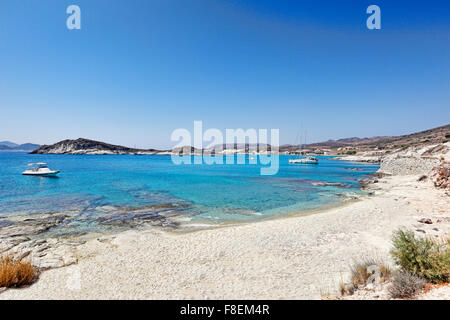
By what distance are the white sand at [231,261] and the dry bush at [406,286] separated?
1.51 m

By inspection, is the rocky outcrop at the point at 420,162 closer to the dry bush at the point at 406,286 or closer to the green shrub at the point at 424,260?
the green shrub at the point at 424,260

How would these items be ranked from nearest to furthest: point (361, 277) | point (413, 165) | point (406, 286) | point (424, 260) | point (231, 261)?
1. point (406, 286)
2. point (424, 260)
3. point (361, 277)
4. point (231, 261)
5. point (413, 165)

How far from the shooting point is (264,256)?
814 cm

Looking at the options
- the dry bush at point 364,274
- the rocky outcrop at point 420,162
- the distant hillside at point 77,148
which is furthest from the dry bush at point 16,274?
Answer: the distant hillside at point 77,148

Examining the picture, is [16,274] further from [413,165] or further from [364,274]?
[413,165]

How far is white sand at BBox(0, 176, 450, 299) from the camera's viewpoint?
226 inches

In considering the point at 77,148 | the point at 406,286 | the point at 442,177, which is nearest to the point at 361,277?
the point at 406,286

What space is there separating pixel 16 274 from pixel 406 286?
961 centimetres

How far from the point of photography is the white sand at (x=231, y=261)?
5730 mm

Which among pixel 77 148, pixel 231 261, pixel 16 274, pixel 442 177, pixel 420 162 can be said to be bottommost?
pixel 231 261

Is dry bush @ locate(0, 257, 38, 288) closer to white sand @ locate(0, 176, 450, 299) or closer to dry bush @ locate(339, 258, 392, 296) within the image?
white sand @ locate(0, 176, 450, 299)

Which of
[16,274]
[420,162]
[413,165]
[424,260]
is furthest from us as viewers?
[413,165]

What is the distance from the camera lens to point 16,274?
601 centimetres

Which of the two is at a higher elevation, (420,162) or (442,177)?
(420,162)
